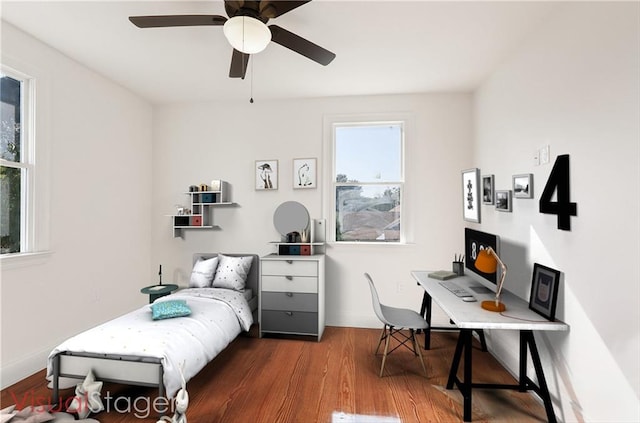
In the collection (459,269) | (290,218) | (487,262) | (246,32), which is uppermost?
(246,32)

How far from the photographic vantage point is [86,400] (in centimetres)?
205

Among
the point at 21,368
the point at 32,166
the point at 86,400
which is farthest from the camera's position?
the point at 32,166

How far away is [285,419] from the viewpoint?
2.09m

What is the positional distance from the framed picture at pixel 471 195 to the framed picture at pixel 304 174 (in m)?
1.73

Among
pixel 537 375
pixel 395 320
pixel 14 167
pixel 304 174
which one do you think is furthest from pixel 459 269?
pixel 14 167

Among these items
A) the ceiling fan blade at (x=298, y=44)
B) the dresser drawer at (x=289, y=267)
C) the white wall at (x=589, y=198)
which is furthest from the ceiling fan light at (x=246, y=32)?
the dresser drawer at (x=289, y=267)

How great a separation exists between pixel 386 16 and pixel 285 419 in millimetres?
2852

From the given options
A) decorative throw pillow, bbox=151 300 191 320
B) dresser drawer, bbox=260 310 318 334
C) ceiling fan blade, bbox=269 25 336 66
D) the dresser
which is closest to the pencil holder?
the dresser

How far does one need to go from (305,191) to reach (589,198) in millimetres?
2722

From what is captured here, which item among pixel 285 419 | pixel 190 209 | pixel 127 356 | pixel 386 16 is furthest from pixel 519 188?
pixel 190 209

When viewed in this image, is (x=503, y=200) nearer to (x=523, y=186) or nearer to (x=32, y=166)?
(x=523, y=186)

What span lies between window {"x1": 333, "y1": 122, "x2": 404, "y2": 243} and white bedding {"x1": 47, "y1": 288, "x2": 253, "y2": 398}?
1761mm

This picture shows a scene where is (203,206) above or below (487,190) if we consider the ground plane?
below

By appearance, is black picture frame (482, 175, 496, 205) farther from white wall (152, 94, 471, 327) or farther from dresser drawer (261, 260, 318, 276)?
dresser drawer (261, 260, 318, 276)
